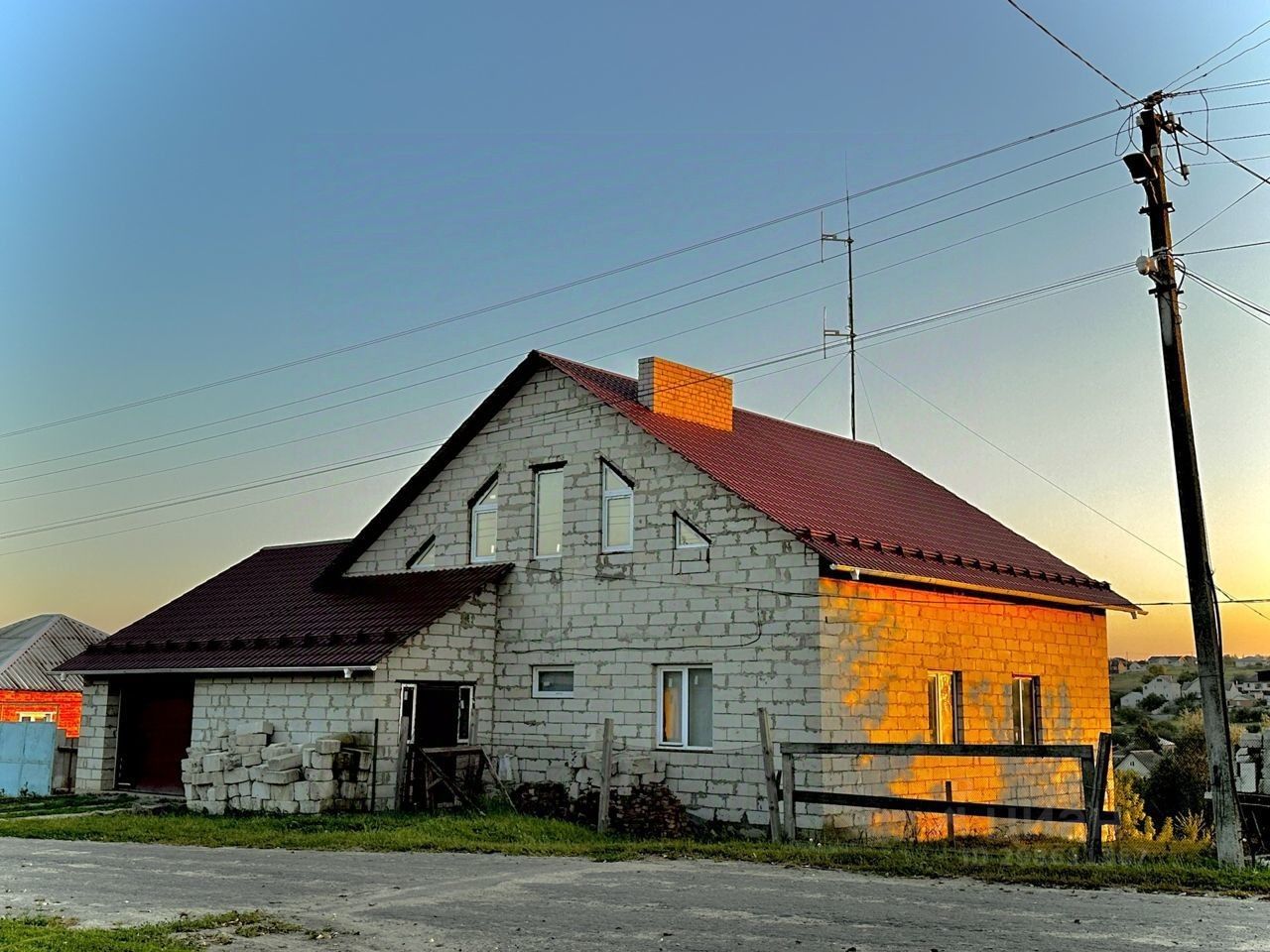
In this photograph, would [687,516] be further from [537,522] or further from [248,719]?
[248,719]

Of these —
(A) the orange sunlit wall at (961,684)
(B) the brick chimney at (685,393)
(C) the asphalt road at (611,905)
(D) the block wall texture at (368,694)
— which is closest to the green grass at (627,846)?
(C) the asphalt road at (611,905)

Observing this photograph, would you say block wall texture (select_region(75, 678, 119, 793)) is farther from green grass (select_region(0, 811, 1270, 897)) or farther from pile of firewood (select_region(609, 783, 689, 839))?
pile of firewood (select_region(609, 783, 689, 839))

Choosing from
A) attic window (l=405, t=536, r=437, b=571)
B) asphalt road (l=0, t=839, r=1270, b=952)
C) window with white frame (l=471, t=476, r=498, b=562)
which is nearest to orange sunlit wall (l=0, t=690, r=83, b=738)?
attic window (l=405, t=536, r=437, b=571)

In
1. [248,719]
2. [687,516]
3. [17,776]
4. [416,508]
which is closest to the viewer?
[687,516]

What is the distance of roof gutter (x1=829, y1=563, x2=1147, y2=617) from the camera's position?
19195 millimetres

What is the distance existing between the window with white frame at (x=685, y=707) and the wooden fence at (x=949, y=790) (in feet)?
4.97

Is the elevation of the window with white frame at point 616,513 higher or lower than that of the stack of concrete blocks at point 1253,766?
higher

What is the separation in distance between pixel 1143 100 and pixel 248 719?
16.8 m

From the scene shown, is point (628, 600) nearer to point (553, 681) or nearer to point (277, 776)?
point (553, 681)

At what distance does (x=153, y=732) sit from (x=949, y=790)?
15.5 m

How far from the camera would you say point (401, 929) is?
11055mm

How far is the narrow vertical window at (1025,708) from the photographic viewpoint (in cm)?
2322

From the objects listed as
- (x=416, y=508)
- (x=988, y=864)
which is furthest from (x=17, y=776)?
(x=988, y=864)

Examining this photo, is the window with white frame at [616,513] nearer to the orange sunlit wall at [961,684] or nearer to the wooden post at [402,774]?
the orange sunlit wall at [961,684]
